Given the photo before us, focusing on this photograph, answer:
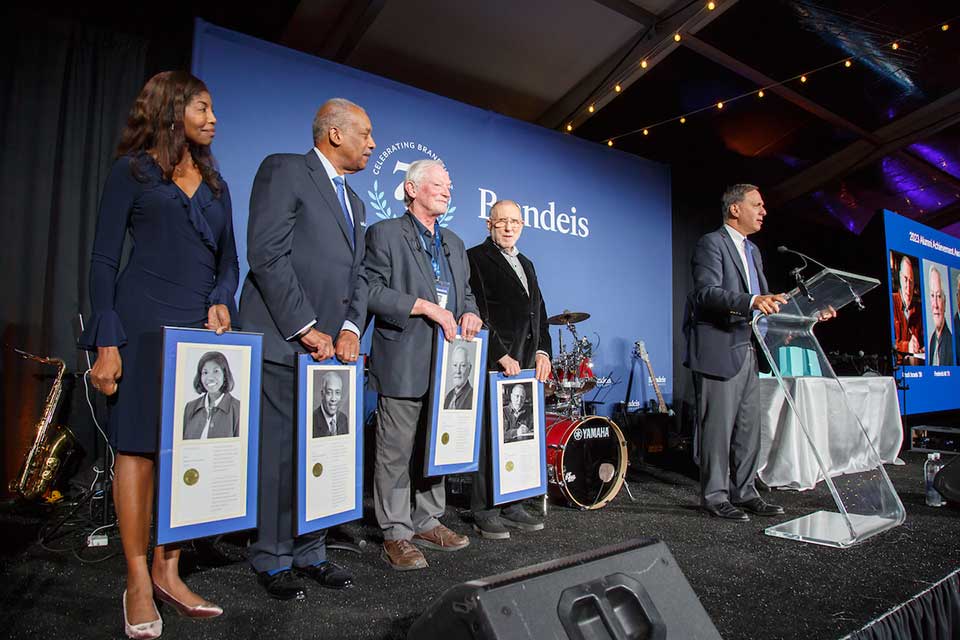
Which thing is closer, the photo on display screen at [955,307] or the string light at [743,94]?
the string light at [743,94]

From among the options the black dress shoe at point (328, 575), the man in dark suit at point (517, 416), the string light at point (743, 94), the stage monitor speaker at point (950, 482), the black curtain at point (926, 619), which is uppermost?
the string light at point (743, 94)

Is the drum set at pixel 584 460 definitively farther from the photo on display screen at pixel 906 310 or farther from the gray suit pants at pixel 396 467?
the photo on display screen at pixel 906 310

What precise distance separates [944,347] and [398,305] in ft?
25.9

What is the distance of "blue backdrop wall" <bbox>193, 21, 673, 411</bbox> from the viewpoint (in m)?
3.78

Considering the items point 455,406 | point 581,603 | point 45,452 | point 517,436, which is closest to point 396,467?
point 455,406

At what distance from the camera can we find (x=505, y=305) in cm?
297

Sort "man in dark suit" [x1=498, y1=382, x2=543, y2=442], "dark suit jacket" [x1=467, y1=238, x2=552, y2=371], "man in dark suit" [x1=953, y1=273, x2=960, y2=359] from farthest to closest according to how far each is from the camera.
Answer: "man in dark suit" [x1=953, y1=273, x2=960, y2=359] < "dark suit jacket" [x1=467, y1=238, x2=552, y2=371] < "man in dark suit" [x1=498, y1=382, x2=543, y2=442]

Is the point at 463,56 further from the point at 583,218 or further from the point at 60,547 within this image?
the point at 60,547

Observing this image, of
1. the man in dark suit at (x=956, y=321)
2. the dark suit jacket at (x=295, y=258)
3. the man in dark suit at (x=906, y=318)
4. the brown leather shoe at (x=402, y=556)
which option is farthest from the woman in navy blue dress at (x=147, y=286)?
the man in dark suit at (x=956, y=321)

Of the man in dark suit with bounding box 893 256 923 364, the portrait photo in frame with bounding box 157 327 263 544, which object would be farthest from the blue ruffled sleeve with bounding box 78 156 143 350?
the man in dark suit with bounding box 893 256 923 364

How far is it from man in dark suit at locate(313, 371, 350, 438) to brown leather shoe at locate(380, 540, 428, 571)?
548mm

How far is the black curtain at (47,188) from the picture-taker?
11.5 ft

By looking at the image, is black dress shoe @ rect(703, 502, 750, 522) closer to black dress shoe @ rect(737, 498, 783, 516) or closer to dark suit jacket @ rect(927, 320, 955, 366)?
black dress shoe @ rect(737, 498, 783, 516)

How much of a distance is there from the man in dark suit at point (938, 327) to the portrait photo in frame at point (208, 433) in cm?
808
